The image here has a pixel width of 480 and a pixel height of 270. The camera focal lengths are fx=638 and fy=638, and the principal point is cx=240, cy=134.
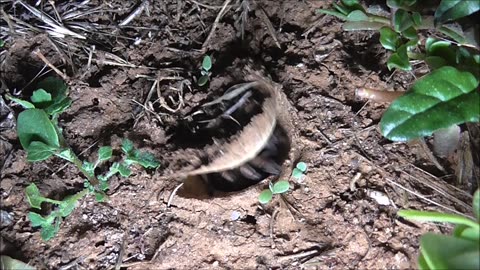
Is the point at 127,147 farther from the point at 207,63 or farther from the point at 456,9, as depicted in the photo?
the point at 456,9

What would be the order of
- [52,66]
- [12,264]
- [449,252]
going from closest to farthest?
1. [449,252]
2. [12,264]
3. [52,66]

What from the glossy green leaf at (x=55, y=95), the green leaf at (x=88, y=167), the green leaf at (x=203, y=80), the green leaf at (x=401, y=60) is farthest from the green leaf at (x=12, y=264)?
the green leaf at (x=401, y=60)

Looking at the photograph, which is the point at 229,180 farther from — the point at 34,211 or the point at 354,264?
the point at 34,211

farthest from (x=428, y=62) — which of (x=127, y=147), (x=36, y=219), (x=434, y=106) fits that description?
(x=36, y=219)

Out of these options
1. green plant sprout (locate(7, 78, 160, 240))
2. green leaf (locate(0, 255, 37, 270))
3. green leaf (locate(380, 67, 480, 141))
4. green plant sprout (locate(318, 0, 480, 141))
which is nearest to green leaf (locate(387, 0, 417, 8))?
green plant sprout (locate(318, 0, 480, 141))

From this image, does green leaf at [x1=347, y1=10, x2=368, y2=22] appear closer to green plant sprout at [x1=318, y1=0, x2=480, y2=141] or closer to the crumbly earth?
green plant sprout at [x1=318, y1=0, x2=480, y2=141]

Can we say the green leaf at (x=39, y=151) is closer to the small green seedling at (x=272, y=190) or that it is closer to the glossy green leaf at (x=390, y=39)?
the small green seedling at (x=272, y=190)
